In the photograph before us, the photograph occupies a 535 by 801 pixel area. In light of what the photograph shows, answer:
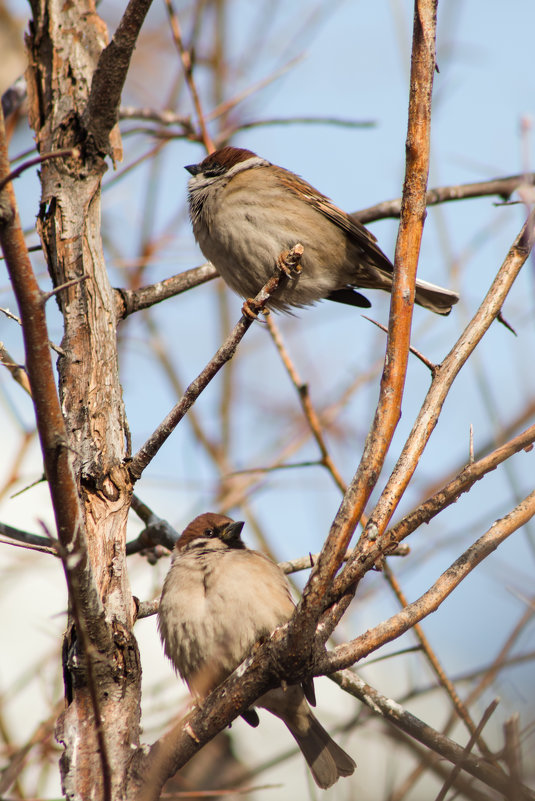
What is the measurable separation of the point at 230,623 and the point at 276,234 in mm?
1917

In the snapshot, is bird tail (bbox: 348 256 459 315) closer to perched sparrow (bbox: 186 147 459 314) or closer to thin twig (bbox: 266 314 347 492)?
perched sparrow (bbox: 186 147 459 314)

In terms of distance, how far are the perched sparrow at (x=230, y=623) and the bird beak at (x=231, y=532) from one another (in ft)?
1.26

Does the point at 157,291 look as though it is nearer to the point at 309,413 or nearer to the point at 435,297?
the point at 309,413

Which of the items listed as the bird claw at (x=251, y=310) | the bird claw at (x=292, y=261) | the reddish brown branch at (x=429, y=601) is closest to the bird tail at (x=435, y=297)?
the bird claw at (x=292, y=261)

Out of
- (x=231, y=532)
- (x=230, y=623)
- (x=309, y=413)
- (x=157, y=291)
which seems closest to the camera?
(x=230, y=623)

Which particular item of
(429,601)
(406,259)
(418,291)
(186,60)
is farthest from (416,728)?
(186,60)

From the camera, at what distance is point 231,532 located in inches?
163

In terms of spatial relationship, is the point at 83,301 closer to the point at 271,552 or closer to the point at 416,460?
the point at 416,460

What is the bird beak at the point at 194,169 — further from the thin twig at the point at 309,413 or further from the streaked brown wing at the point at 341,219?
the thin twig at the point at 309,413

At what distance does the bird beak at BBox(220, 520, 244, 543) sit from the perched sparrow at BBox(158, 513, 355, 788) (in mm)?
383

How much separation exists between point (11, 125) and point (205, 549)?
109 inches

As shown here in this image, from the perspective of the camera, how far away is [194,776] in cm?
630

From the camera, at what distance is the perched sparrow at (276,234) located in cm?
402

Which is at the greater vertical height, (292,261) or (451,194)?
(451,194)
